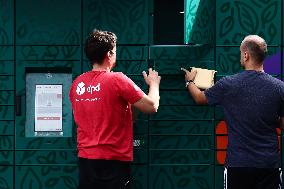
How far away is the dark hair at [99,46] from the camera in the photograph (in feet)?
13.1

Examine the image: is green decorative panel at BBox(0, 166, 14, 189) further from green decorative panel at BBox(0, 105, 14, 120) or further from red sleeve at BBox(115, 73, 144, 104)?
red sleeve at BBox(115, 73, 144, 104)

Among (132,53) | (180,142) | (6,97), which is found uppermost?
(132,53)

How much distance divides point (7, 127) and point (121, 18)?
152 centimetres

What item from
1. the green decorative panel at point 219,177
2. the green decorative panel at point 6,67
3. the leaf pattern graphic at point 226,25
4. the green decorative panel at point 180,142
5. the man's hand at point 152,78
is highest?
the leaf pattern graphic at point 226,25

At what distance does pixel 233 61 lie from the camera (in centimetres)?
523

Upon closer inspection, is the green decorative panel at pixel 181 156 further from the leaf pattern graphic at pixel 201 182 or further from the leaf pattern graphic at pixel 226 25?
the leaf pattern graphic at pixel 226 25

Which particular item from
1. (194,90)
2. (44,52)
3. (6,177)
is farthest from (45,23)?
(194,90)

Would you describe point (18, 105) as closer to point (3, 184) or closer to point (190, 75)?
point (3, 184)

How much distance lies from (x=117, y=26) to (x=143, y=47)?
32 cm

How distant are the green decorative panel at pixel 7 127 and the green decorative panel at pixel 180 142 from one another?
A: 4.43ft

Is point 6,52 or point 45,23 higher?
point 45,23

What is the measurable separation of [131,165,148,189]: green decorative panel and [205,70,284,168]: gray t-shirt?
1324mm

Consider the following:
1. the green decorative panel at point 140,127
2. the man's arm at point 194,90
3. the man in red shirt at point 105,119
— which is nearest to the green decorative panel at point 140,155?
the green decorative panel at point 140,127

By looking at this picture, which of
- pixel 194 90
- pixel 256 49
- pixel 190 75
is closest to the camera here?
pixel 256 49
